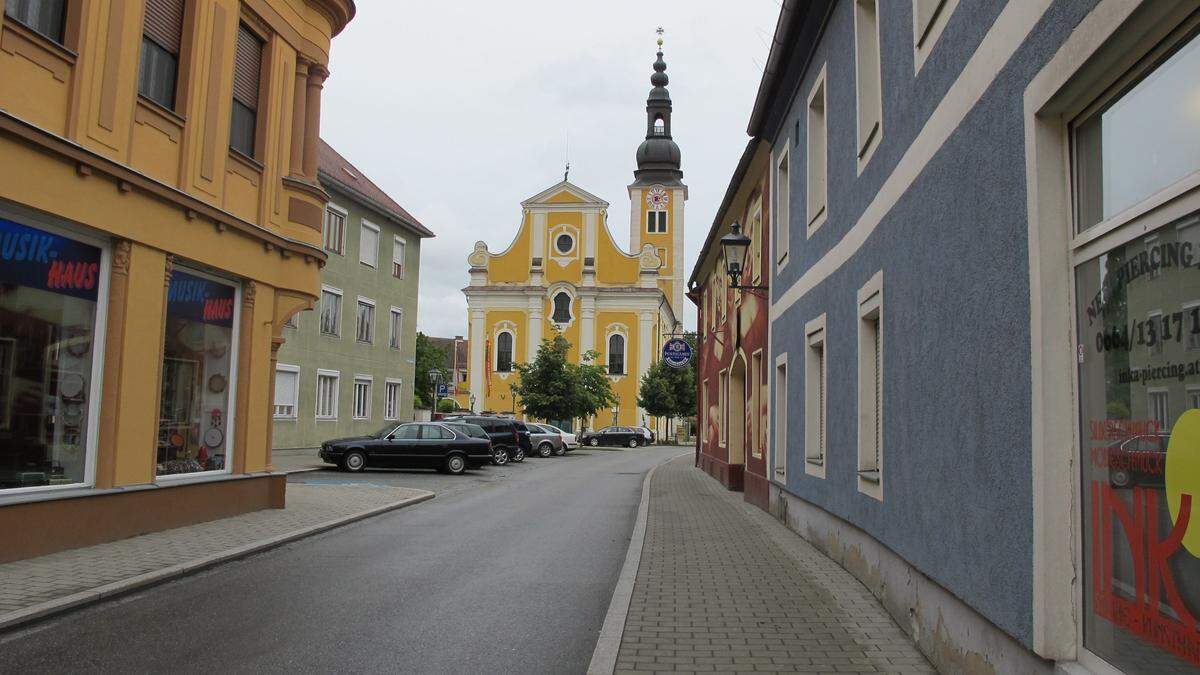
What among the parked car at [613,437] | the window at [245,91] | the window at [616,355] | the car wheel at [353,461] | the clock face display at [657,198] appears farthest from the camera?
the clock face display at [657,198]

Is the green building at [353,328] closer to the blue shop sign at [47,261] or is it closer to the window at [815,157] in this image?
the blue shop sign at [47,261]

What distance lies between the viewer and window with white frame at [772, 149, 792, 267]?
1430 cm

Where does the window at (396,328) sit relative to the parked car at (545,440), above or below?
above

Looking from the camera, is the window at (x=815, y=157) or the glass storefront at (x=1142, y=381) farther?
the window at (x=815, y=157)

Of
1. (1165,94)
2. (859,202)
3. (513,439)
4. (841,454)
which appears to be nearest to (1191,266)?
(1165,94)

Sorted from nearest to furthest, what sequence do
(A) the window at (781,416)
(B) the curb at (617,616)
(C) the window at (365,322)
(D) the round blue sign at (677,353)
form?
1. (B) the curb at (617,616)
2. (A) the window at (781,416)
3. (D) the round blue sign at (677,353)
4. (C) the window at (365,322)

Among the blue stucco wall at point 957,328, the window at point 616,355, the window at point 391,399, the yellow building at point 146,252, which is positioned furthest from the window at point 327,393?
the window at point 616,355

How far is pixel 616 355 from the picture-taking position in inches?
2699

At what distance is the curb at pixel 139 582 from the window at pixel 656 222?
220 ft

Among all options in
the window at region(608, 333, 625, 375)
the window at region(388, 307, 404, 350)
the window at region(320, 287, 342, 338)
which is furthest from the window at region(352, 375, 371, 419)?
the window at region(608, 333, 625, 375)

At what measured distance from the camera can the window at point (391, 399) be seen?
38.7m

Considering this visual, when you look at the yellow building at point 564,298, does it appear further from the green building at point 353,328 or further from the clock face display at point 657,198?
the green building at point 353,328

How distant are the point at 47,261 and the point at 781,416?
9.64 m

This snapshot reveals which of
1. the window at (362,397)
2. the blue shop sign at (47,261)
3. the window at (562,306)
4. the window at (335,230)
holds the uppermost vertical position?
the window at (562,306)
